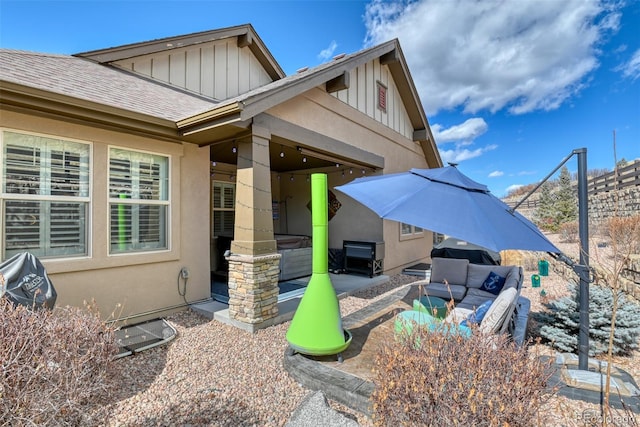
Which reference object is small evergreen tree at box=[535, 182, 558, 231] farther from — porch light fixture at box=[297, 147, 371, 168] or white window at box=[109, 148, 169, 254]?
white window at box=[109, 148, 169, 254]

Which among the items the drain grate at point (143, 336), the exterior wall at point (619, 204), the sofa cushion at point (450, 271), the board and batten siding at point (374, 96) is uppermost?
the board and batten siding at point (374, 96)

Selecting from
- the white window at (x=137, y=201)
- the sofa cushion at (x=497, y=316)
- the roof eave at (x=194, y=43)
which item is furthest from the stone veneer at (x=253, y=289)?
the roof eave at (x=194, y=43)

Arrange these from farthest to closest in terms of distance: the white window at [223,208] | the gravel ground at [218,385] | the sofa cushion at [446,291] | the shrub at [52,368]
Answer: the white window at [223,208] → the sofa cushion at [446,291] → the gravel ground at [218,385] → the shrub at [52,368]

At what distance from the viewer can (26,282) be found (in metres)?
3.87

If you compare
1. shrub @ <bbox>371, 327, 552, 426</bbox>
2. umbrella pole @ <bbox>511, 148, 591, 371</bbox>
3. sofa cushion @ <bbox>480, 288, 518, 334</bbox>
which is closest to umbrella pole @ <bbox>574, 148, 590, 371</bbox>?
umbrella pole @ <bbox>511, 148, 591, 371</bbox>

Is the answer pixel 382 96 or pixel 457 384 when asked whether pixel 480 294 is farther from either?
pixel 382 96

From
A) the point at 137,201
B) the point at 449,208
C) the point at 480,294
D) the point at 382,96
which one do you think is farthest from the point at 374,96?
the point at 137,201

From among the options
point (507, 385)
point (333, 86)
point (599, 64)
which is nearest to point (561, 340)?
point (507, 385)

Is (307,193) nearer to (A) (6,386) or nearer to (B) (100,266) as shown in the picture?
(B) (100,266)

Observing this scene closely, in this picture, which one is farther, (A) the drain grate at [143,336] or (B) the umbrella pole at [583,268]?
(A) the drain grate at [143,336]

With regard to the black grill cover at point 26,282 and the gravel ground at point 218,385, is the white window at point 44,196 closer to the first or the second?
the black grill cover at point 26,282

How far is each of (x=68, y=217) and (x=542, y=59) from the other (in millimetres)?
15112

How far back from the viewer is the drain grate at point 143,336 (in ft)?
14.0

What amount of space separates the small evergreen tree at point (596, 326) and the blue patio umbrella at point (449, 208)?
139 cm
